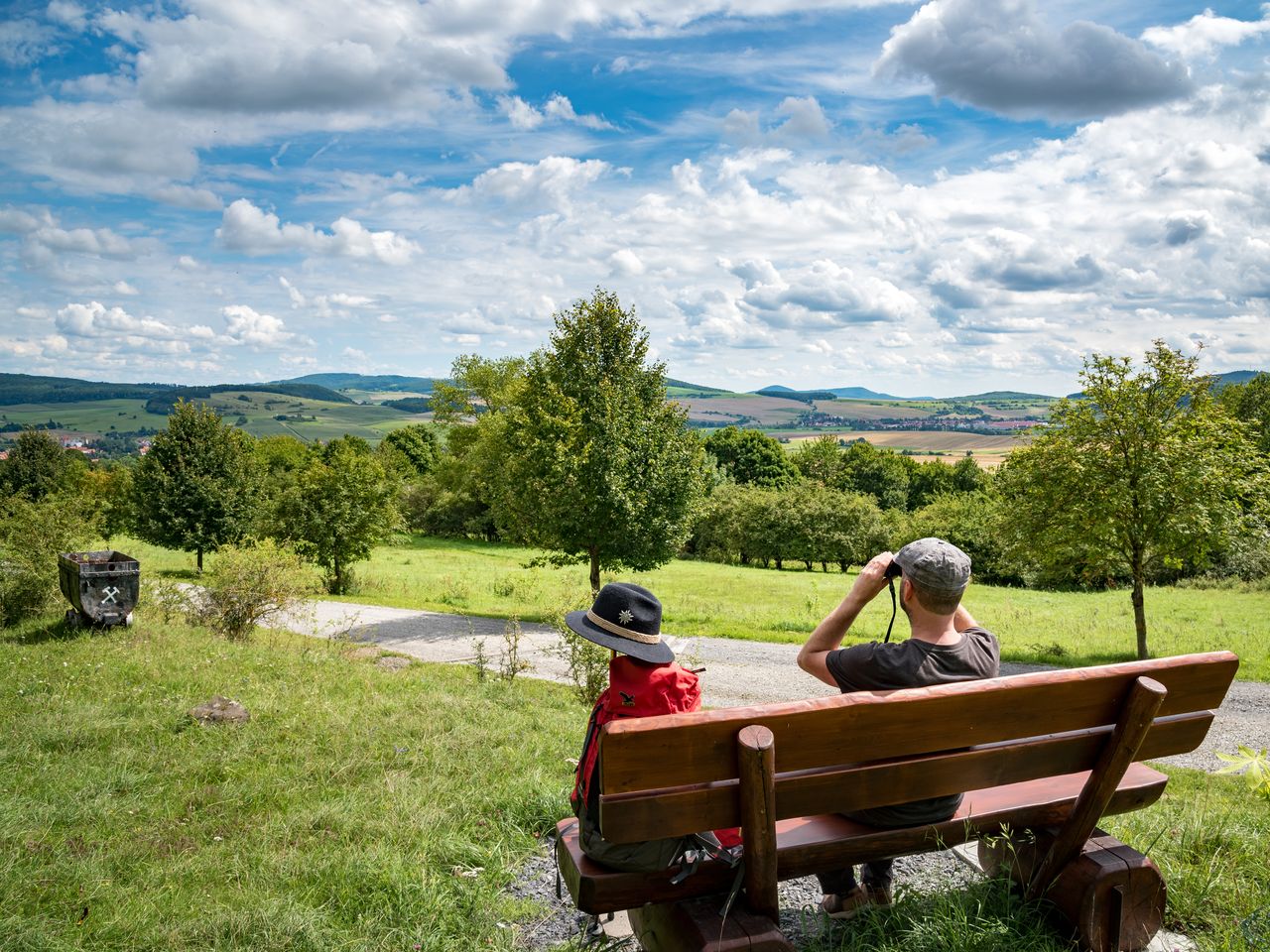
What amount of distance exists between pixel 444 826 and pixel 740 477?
7185 centimetres

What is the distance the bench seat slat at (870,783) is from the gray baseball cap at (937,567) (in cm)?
68

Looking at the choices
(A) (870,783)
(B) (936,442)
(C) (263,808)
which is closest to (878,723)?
(A) (870,783)

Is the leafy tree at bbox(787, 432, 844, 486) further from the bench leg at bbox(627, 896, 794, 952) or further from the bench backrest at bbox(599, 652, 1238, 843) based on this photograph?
the bench leg at bbox(627, 896, 794, 952)

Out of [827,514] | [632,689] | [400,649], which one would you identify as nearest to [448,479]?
[827,514]

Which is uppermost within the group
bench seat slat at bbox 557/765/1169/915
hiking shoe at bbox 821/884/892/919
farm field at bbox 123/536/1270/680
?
bench seat slat at bbox 557/765/1169/915

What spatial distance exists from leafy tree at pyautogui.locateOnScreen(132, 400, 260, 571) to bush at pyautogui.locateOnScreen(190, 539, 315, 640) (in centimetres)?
1794

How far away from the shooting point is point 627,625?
11.6 ft

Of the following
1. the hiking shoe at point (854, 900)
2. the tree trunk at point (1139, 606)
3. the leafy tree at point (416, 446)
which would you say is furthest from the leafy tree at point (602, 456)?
the leafy tree at point (416, 446)

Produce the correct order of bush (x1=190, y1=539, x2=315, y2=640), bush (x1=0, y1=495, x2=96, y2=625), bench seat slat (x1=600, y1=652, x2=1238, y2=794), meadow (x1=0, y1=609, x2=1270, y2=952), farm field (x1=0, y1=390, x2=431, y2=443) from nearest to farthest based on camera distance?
A: bench seat slat (x1=600, y1=652, x2=1238, y2=794) → meadow (x1=0, y1=609, x2=1270, y2=952) → bush (x1=0, y1=495, x2=96, y2=625) → bush (x1=190, y1=539, x2=315, y2=640) → farm field (x1=0, y1=390, x2=431, y2=443)

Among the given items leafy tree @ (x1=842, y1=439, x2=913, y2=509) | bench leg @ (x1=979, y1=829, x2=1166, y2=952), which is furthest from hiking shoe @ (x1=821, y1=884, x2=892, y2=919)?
leafy tree @ (x1=842, y1=439, x2=913, y2=509)

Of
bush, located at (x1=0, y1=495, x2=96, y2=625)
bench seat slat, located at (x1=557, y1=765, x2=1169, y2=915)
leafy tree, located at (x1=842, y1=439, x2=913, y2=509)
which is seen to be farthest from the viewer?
leafy tree, located at (x1=842, y1=439, x2=913, y2=509)

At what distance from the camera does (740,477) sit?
7600 cm

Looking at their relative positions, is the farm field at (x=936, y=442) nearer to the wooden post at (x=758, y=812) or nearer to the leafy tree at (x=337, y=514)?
the leafy tree at (x=337, y=514)

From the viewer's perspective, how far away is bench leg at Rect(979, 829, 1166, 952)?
11.2 feet
